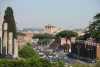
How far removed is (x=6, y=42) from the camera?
193ft

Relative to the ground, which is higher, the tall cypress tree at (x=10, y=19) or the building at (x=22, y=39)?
the tall cypress tree at (x=10, y=19)

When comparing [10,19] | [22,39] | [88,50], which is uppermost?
[10,19]

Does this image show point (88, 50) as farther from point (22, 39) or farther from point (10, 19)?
point (22, 39)

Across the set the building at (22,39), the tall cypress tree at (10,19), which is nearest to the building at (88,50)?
the building at (22,39)

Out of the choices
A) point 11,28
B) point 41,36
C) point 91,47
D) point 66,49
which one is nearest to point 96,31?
point 91,47

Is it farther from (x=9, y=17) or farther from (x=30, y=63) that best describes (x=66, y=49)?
(x=30, y=63)

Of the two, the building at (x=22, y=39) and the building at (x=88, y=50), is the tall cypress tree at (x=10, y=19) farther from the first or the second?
the building at (x=88, y=50)

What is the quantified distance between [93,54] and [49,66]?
41181mm

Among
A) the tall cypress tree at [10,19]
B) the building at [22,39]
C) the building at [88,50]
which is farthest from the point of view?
the building at [22,39]

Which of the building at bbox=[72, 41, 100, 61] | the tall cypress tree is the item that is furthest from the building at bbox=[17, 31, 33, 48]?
the building at bbox=[72, 41, 100, 61]

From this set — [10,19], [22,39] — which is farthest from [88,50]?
[22,39]

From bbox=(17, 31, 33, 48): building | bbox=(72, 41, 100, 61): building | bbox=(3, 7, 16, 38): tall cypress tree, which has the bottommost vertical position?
bbox=(72, 41, 100, 61): building

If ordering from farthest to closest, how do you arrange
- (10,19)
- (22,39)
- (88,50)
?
(22,39) → (88,50) → (10,19)

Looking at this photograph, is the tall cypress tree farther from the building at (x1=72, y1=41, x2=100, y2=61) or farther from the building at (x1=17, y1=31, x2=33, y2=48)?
the building at (x1=72, y1=41, x2=100, y2=61)
